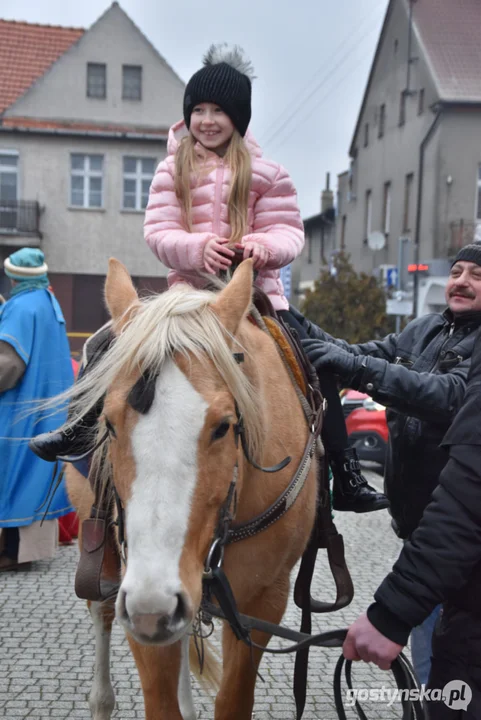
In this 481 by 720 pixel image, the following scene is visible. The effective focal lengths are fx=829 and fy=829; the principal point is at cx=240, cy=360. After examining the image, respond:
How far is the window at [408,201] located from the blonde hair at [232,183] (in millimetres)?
23260

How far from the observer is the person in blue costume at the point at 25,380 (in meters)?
5.82

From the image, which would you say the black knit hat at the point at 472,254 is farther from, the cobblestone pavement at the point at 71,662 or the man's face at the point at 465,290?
the cobblestone pavement at the point at 71,662

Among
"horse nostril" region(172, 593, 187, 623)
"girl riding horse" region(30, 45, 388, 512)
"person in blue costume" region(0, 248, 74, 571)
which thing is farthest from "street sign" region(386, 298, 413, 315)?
"horse nostril" region(172, 593, 187, 623)

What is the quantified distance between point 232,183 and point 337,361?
2.73ft

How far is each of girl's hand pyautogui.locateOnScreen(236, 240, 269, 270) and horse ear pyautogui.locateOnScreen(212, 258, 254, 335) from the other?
58 cm

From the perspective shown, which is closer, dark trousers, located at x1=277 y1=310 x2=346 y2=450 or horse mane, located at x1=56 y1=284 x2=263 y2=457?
horse mane, located at x1=56 y1=284 x2=263 y2=457

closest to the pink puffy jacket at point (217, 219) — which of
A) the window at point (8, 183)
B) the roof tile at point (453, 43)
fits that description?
the roof tile at point (453, 43)

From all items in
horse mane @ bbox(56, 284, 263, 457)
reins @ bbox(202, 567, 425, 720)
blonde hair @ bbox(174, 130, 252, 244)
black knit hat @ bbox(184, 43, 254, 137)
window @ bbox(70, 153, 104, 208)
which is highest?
window @ bbox(70, 153, 104, 208)

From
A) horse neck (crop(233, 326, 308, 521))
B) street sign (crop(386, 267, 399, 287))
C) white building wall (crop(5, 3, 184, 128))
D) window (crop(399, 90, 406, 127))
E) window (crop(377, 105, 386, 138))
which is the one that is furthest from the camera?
window (crop(377, 105, 386, 138))

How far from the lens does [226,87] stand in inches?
134

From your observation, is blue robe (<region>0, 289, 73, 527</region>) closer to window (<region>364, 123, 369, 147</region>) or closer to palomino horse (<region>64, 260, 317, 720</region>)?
palomino horse (<region>64, 260, 317, 720</region>)

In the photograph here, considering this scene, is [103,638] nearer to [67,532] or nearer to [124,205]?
[67,532]

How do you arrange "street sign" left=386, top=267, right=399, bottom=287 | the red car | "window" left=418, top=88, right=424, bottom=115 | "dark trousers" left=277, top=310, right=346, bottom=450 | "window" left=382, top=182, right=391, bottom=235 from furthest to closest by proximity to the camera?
"window" left=382, top=182, right=391, bottom=235, "window" left=418, top=88, right=424, bottom=115, "street sign" left=386, top=267, right=399, bottom=287, the red car, "dark trousers" left=277, top=310, right=346, bottom=450

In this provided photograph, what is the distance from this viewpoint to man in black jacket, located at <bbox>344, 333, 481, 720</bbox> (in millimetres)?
2051
